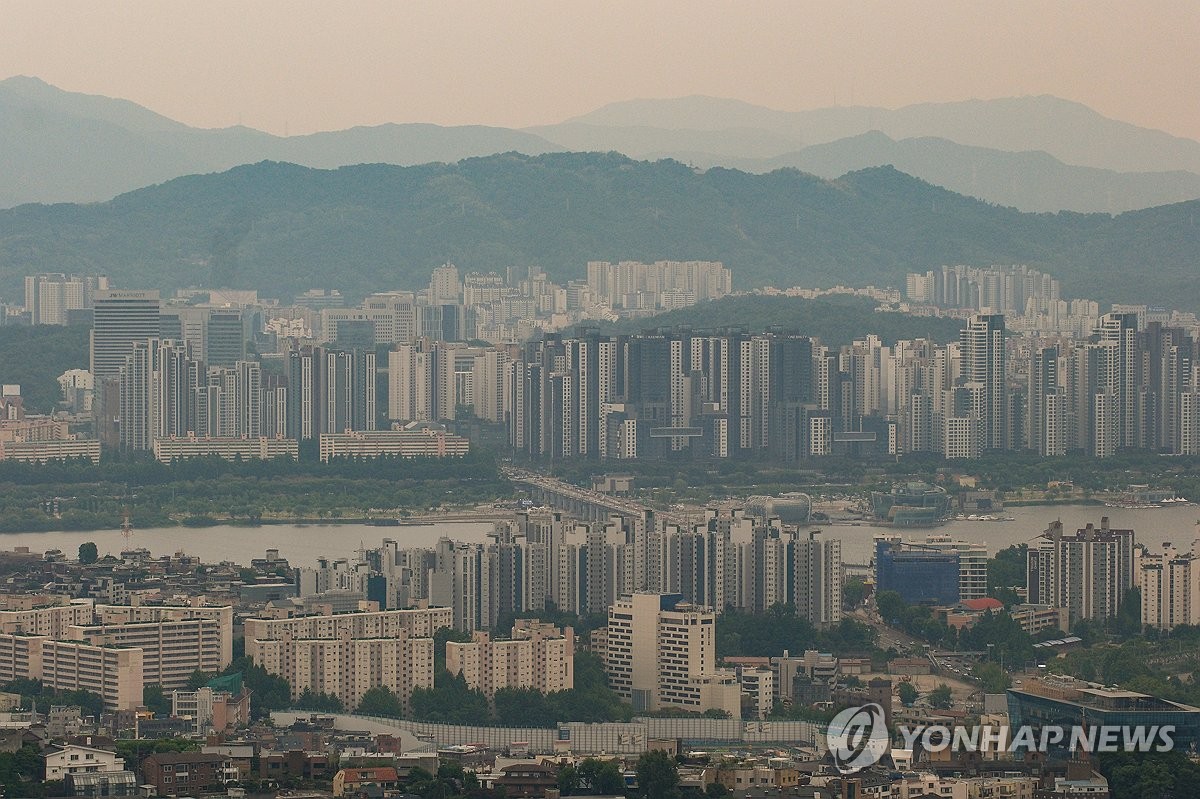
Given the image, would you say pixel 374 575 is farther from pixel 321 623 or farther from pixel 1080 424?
pixel 1080 424

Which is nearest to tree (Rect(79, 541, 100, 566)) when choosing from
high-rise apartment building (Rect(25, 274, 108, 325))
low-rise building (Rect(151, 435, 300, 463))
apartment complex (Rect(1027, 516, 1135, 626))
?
apartment complex (Rect(1027, 516, 1135, 626))

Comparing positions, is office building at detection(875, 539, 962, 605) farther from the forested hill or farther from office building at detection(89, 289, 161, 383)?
the forested hill

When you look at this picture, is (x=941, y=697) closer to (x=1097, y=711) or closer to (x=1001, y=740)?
(x=1097, y=711)

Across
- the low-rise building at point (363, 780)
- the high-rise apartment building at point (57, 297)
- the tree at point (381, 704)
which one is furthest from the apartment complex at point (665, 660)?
the high-rise apartment building at point (57, 297)

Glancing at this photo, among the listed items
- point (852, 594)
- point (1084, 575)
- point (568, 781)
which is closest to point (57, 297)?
point (852, 594)

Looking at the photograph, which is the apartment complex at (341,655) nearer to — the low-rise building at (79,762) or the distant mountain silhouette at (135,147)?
the low-rise building at (79,762)

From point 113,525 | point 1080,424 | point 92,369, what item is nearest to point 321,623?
point 113,525

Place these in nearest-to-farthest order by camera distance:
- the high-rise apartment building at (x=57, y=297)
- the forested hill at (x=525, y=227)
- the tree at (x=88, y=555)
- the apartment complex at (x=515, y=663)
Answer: the apartment complex at (x=515, y=663) → the tree at (x=88, y=555) → the high-rise apartment building at (x=57, y=297) → the forested hill at (x=525, y=227)
